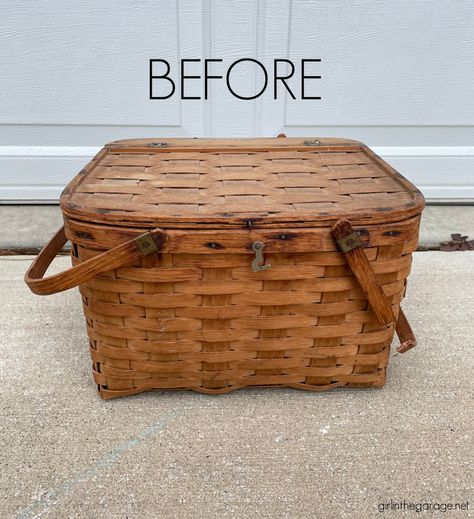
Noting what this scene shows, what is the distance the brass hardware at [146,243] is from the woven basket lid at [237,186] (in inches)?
1.0

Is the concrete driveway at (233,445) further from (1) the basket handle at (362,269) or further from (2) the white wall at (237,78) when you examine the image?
(2) the white wall at (237,78)

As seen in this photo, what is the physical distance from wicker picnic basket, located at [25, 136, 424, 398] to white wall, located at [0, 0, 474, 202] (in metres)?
0.93

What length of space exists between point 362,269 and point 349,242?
0.19 feet

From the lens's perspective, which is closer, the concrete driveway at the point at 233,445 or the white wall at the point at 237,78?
the concrete driveway at the point at 233,445

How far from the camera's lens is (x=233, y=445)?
2.87 feet

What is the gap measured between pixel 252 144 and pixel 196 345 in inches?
19.2

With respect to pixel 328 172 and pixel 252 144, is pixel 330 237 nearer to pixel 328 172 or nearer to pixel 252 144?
pixel 328 172

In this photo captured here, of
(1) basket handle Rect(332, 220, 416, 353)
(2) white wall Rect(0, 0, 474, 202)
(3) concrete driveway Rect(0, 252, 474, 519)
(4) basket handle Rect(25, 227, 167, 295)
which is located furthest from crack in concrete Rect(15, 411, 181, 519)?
(2) white wall Rect(0, 0, 474, 202)

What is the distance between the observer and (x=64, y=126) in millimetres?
1907

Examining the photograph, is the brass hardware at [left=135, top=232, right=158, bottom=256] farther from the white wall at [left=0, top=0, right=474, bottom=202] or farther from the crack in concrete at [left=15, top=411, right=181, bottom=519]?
the white wall at [left=0, top=0, right=474, bottom=202]

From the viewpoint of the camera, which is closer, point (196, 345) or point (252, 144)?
point (196, 345)

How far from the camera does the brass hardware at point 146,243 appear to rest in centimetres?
78

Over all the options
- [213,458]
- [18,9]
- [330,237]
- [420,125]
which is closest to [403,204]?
[330,237]

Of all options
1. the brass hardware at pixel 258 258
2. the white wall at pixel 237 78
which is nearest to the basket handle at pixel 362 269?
the brass hardware at pixel 258 258
